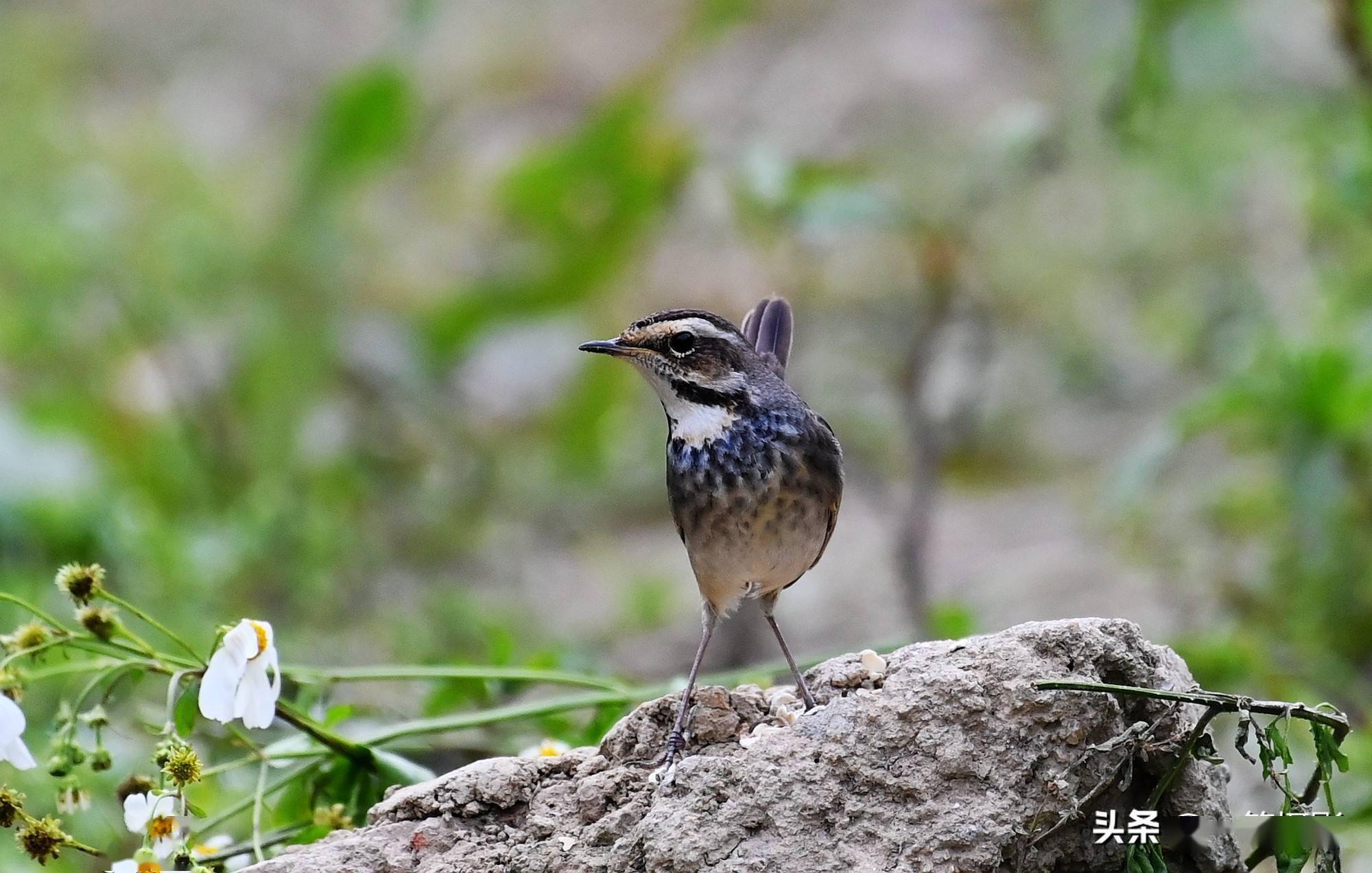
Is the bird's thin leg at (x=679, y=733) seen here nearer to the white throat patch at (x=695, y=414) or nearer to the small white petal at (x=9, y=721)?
the white throat patch at (x=695, y=414)

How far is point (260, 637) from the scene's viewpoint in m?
2.70

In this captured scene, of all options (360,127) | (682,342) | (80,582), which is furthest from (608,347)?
(360,127)

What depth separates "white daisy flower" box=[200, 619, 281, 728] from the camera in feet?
8.61

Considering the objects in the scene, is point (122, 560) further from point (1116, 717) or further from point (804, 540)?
point (1116, 717)

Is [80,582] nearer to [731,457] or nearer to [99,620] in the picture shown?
[99,620]

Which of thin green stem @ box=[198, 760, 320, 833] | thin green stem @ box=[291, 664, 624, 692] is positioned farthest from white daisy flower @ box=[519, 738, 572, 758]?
thin green stem @ box=[198, 760, 320, 833]

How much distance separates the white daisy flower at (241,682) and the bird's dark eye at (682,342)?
113cm

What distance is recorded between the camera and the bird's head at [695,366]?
3.37 meters

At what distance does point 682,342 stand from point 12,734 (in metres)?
1.55

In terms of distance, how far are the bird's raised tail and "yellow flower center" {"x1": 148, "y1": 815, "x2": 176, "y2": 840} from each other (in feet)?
6.38

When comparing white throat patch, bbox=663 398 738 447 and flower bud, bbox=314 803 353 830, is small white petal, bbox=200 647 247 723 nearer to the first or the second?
flower bud, bbox=314 803 353 830

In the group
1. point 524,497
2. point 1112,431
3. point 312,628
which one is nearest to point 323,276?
point 524,497

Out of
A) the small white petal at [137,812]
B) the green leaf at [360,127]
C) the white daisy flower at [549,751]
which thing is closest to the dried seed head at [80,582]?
the small white petal at [137,812]

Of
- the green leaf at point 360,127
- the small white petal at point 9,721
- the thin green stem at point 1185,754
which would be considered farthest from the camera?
the green leaf at point 360,127
